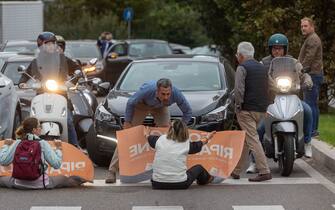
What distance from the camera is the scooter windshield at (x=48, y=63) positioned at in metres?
15.2

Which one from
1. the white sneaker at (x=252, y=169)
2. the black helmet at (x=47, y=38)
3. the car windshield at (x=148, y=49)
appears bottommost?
the car windshield at (x=148, y=49)

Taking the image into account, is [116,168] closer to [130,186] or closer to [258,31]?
[130,186]

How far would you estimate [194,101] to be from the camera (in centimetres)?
1481

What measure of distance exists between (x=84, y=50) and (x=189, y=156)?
19.5 m

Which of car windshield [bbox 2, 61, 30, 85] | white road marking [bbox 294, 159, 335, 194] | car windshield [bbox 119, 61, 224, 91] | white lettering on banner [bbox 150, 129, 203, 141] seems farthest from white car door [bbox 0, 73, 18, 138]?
white road marking [bbox 294, 159, 335, 194]

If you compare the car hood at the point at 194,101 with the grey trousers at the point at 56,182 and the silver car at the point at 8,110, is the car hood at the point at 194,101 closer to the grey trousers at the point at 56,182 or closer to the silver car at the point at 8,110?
the silver car at the point at 8,110

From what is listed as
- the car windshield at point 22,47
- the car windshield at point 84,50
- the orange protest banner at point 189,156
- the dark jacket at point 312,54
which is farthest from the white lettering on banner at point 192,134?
the car windshield at point 84,50

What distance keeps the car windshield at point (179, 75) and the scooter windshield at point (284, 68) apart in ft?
5.25

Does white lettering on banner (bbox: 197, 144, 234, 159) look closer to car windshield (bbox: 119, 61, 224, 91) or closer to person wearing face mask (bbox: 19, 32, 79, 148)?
person wearing face mask (bbox: 19, 32, 79, 148)

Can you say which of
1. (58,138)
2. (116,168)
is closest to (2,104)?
(58,138)

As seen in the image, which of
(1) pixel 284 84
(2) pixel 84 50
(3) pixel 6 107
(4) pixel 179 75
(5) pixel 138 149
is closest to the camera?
(5) pixel 138 149

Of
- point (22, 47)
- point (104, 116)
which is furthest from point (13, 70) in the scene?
point (22, 47)

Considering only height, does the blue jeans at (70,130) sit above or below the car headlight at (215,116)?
below

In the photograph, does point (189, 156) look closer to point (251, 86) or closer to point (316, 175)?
point (251, 86)
